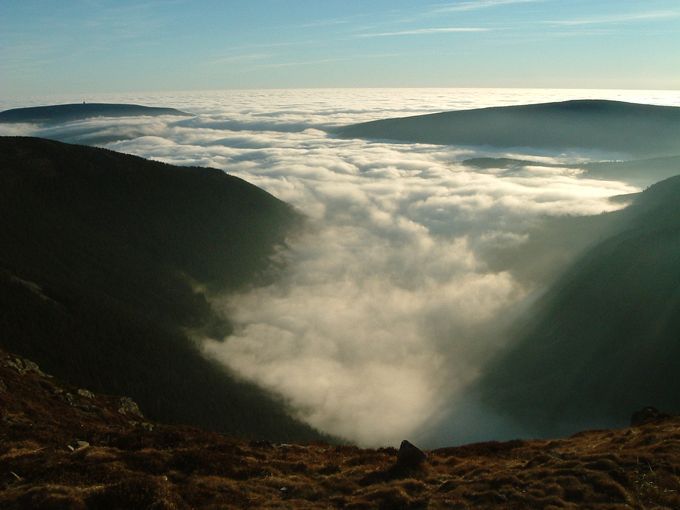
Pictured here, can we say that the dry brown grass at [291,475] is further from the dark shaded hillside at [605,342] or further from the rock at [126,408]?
the dark shaded hillside at [605,342]

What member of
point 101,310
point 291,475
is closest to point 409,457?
point 291,475

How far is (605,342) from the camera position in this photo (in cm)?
14950

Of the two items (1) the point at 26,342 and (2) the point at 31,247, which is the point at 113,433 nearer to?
(1) the point at 26,342

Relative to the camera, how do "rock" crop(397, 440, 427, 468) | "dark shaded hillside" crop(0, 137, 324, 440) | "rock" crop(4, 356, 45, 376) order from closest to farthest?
"rock" crop(397, 440, 427, 468) → "rock" crop(4, 356, 45, 376) → "dark shaded hillside" crop(0, 137, 324, 440)

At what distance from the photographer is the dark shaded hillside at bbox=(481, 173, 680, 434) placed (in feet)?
437

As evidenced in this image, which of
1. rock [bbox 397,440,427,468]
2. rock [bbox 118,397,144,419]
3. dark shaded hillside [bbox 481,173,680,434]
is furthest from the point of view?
dark shaded hillside [bbox 481,173,680,434]

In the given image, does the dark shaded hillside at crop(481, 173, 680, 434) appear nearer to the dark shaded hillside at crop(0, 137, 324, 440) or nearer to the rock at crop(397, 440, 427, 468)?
the dark shaded hillside at crop(0, 137, 324, 440)

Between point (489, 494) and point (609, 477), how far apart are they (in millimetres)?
8935

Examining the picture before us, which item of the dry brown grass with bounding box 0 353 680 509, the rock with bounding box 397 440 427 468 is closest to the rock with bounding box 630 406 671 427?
the dry brown grass with bounding box 0 353 680 509

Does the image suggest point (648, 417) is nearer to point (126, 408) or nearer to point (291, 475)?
point (291, 475)

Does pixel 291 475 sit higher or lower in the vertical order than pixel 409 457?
lower

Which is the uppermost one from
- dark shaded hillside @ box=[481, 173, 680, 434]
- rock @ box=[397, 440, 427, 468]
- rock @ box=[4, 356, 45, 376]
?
rock @ box=[397, 440, 427, 468]

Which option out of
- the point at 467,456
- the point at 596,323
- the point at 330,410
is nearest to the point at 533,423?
the point at 596,323

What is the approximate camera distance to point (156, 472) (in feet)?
122
